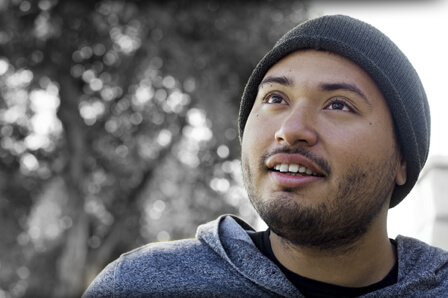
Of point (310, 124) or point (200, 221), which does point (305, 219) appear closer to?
point (310, 124)

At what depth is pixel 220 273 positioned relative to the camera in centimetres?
254

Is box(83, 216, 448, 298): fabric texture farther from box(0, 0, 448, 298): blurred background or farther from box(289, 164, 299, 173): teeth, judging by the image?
box(0, 0, 448, 298): blurred background

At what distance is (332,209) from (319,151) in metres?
0.25

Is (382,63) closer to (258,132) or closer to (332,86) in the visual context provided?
(332,86)

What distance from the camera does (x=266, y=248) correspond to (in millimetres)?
2643

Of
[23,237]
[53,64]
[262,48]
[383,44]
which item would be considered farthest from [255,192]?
[23,237]

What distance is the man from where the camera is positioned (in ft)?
7.55

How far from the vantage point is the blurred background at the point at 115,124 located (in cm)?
1148

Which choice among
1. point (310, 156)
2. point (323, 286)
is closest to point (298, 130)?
point (310, 156)

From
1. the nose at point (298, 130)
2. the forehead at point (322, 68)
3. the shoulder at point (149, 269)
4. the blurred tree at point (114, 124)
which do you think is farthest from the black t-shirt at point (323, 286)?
the blurred tree at point (114, 124)

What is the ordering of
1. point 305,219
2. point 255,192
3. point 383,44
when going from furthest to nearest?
1. point 383,44
2. point 255,192
3. point 305,219

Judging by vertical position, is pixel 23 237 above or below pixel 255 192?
below

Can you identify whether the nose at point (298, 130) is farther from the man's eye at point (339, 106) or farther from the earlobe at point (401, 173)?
Result: the earlobe at point (401, 173)

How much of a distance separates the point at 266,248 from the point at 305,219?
429 mm
